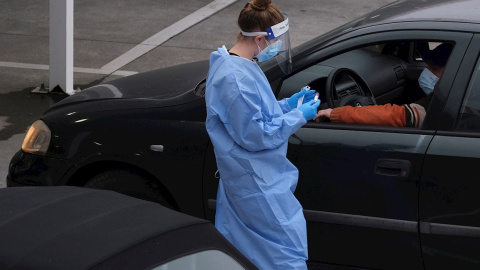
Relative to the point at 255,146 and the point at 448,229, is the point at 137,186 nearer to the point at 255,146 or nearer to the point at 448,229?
the point at 255,146

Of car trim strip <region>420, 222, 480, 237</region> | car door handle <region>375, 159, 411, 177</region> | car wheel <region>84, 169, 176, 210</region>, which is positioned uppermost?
car door handle <region>375, 159, 411, 177</region>

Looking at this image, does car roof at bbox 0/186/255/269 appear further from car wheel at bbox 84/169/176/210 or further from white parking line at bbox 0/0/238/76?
white parking line at bbox 0/0/238/76

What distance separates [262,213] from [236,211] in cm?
16

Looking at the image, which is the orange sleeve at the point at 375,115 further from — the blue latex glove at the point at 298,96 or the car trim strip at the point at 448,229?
the car trim strip at the point at 448,229

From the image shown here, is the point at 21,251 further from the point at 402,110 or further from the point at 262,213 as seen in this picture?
the point at 402,110

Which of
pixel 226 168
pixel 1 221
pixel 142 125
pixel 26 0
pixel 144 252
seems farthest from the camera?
pixel 26 0

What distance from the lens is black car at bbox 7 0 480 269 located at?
4797mm

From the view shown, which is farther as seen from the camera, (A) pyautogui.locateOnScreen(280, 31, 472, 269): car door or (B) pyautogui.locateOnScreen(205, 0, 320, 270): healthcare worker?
(A) pyautogui.locateOnScreen(280, 31, 472, 269): car door

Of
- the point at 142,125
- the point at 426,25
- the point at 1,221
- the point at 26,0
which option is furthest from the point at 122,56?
the point at 1,221

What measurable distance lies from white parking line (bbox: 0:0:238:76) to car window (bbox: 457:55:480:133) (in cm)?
594

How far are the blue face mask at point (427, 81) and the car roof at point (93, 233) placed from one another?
2.12 metres

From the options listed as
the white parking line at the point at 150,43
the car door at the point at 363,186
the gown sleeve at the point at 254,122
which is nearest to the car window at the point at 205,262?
the gown sleeve at the point at 254,122

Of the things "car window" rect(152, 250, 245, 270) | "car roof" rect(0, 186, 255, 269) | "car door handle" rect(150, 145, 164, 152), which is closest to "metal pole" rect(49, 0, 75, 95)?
Result: "car door handle" rect(150, 145, 164, 152)

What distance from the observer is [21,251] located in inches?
123
